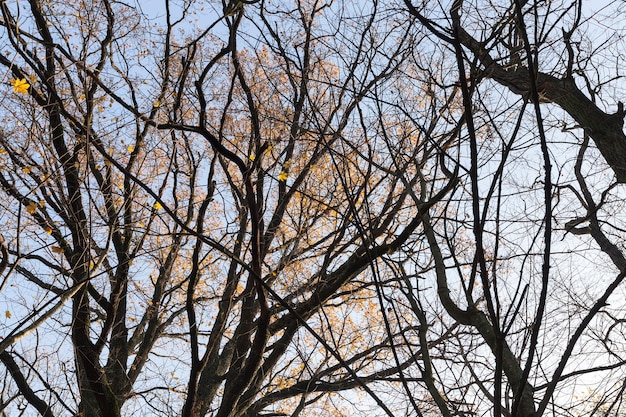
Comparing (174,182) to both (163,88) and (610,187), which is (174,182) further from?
(610,187)

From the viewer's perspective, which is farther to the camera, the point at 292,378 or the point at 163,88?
the point at 292,378

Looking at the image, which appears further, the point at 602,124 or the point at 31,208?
the point at 602,124

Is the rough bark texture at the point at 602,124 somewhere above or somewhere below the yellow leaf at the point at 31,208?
above

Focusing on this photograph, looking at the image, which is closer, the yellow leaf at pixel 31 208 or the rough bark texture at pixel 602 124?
the yellow leaf at pixel 31 208

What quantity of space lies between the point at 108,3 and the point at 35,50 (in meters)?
0.75

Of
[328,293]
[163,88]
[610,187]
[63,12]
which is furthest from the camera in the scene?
[610,187]

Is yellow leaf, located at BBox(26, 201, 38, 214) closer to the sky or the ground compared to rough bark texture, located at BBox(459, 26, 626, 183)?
closer to the ground

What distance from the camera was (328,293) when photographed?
12.1 feet

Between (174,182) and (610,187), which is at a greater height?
(174,182)

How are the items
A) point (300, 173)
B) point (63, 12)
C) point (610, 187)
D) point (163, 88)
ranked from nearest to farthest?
point (163, 88) → point (63, 12) → point (610, 187) → point (300, 173)

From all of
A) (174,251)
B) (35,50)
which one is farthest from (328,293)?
(35,50)

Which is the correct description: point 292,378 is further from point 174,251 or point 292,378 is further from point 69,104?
point 69,104

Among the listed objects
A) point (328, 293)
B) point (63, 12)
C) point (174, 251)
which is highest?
point (63, 12)

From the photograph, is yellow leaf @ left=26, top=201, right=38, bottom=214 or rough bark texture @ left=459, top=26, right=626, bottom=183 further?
rough bark texture @ left=459, top=26, right=626, bottom=183
